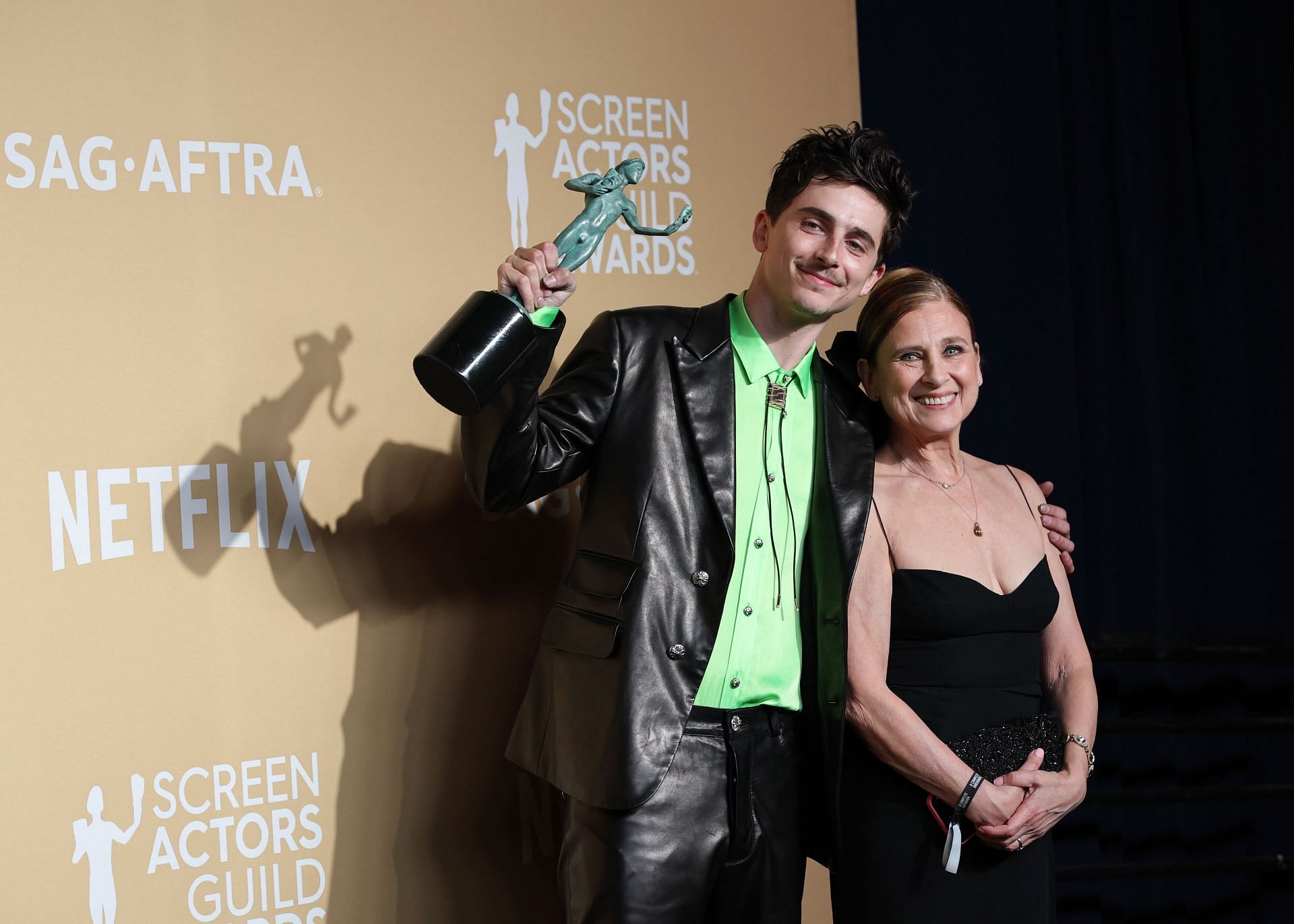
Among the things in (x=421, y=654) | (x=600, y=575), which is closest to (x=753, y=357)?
(x=600, y=575)

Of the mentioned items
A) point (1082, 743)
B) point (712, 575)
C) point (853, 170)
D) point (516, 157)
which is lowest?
point (1082, 743)

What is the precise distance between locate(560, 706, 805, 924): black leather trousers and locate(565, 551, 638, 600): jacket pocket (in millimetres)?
214

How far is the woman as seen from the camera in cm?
174

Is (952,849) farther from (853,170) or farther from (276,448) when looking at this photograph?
(276,448)

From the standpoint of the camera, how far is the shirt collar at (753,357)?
1774mm

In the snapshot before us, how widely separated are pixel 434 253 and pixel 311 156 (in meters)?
0.25

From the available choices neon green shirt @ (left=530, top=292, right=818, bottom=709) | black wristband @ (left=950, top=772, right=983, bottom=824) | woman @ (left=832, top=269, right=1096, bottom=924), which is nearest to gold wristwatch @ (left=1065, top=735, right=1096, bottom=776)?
woman @ (left=832, top=269, right=1096, bottom=924)

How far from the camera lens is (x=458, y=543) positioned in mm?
2062

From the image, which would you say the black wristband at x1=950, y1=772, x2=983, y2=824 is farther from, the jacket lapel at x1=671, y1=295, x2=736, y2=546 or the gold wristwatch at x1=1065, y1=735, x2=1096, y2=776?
the jacket lapel at x1=671, y1=295, x2=736, y2=546

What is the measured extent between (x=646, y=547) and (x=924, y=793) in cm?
57

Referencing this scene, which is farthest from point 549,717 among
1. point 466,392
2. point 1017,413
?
point 1017,413

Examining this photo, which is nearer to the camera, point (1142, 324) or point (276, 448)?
point (276, 448)

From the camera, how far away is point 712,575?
1.68 meters

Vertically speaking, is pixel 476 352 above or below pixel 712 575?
above
